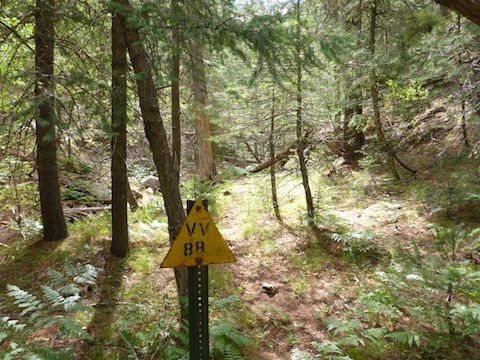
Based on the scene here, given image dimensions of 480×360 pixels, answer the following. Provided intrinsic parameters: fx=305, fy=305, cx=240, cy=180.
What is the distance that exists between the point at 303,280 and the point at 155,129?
4.19m

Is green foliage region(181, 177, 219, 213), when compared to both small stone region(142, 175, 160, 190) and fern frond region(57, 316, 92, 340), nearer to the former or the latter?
small stone region(142, 175, 160, 190)

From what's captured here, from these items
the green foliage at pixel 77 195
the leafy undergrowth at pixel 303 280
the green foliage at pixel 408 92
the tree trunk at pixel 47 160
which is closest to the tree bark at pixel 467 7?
the leafy undergrowth at pixel 303 280

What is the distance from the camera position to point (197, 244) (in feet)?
8.02

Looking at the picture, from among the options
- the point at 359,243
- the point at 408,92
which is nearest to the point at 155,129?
the point at 359,243

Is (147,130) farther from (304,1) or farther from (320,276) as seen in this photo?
(304,1)

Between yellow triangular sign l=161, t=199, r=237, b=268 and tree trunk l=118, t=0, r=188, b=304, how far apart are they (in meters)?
1.92

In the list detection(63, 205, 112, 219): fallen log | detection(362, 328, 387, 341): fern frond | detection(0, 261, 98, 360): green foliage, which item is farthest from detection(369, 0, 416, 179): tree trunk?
detection(0, 261, 98, 360): green foliage

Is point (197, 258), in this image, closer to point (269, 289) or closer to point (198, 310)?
point (198, 310)

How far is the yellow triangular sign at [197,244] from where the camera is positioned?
2.40m

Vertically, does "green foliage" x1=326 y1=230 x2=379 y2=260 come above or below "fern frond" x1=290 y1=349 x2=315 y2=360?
above

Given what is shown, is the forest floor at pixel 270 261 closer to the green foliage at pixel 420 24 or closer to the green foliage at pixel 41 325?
the green foliage at pixel 41 325

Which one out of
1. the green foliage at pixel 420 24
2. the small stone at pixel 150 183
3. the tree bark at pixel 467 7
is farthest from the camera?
the small stone at pixel 150 183

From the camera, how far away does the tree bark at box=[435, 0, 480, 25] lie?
124 inches

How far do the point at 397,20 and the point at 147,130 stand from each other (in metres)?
11.7
